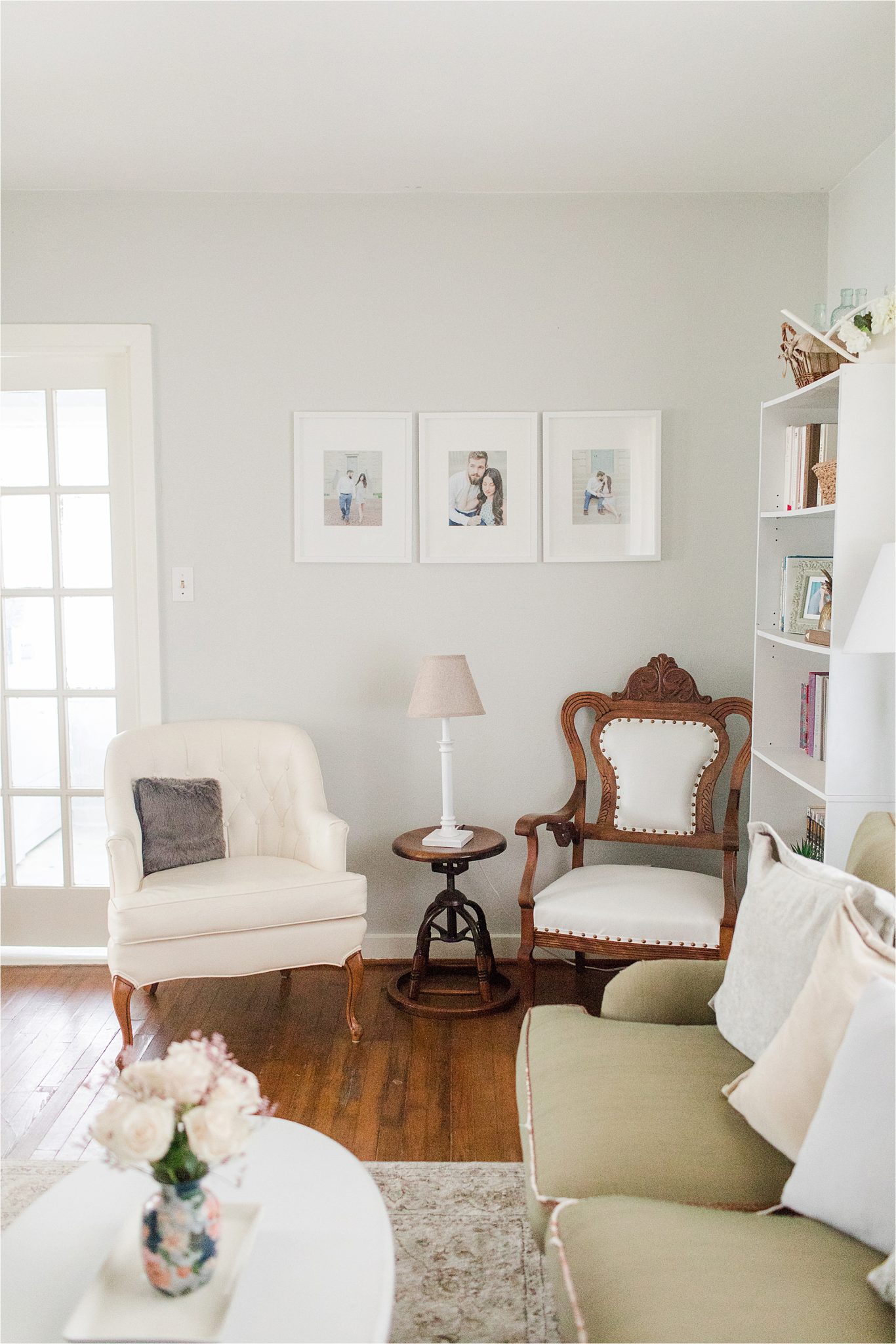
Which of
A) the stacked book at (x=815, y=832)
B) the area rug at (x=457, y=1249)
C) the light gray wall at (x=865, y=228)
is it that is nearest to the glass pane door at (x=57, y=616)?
the area rug at (x=457, y=1249)

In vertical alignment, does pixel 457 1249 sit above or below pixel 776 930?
below

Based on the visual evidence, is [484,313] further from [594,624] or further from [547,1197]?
[547,1197]

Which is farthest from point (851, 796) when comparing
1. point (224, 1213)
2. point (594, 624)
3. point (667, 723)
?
point (224, 1213)

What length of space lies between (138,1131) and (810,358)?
93.5 inches

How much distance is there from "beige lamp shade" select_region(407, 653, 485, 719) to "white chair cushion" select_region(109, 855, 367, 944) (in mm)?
585

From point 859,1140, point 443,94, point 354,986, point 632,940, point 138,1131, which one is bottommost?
point 354,986

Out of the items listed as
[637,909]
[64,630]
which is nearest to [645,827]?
[637,909]

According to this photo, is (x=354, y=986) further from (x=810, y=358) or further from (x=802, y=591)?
(x=810, y=358)

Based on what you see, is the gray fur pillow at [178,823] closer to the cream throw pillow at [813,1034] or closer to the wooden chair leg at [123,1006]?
the wooden chair leg at [123,1006]

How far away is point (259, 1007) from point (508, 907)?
3.14 feet

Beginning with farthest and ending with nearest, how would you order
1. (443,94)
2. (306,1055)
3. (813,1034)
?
(306,1055) < (443,94) < (813,1034)

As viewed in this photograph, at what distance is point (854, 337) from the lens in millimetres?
2379

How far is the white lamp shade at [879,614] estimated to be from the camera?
7.07 feet

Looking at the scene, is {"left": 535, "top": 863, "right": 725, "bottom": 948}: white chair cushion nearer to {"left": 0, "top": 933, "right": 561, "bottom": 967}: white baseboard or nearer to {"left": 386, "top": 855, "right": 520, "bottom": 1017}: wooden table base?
{"left": 386, "top": 855, "right": 520, "bottom": 1017}: wooden table base
